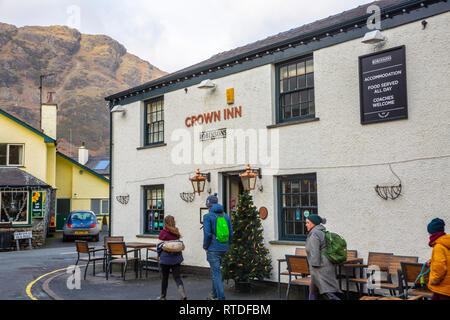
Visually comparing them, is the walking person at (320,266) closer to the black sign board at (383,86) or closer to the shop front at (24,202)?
the black sign board at (383,86)

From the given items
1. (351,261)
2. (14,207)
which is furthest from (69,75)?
(351,261)

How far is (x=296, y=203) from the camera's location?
443 inches

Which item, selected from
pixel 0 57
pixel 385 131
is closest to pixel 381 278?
pixel 385 131

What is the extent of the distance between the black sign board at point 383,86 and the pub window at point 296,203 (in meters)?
2.00

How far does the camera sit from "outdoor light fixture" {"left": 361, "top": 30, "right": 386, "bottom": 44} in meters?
9.48

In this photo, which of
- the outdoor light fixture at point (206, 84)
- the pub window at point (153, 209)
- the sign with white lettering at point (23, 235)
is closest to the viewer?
the outdoor light fixture at point (206, 84)

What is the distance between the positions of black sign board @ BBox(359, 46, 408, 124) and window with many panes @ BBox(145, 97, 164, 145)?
7122mm

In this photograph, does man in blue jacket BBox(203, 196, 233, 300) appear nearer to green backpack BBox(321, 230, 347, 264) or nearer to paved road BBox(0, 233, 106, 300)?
green backpack BBox(321, 230, 347, 264)

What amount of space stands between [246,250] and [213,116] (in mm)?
4223

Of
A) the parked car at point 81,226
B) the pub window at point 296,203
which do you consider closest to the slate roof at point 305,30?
the pub window at point 296,203

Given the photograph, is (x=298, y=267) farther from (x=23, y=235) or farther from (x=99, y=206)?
(x=99, y=206)

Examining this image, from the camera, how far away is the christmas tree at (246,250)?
34.1 feet

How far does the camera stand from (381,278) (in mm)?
9211
